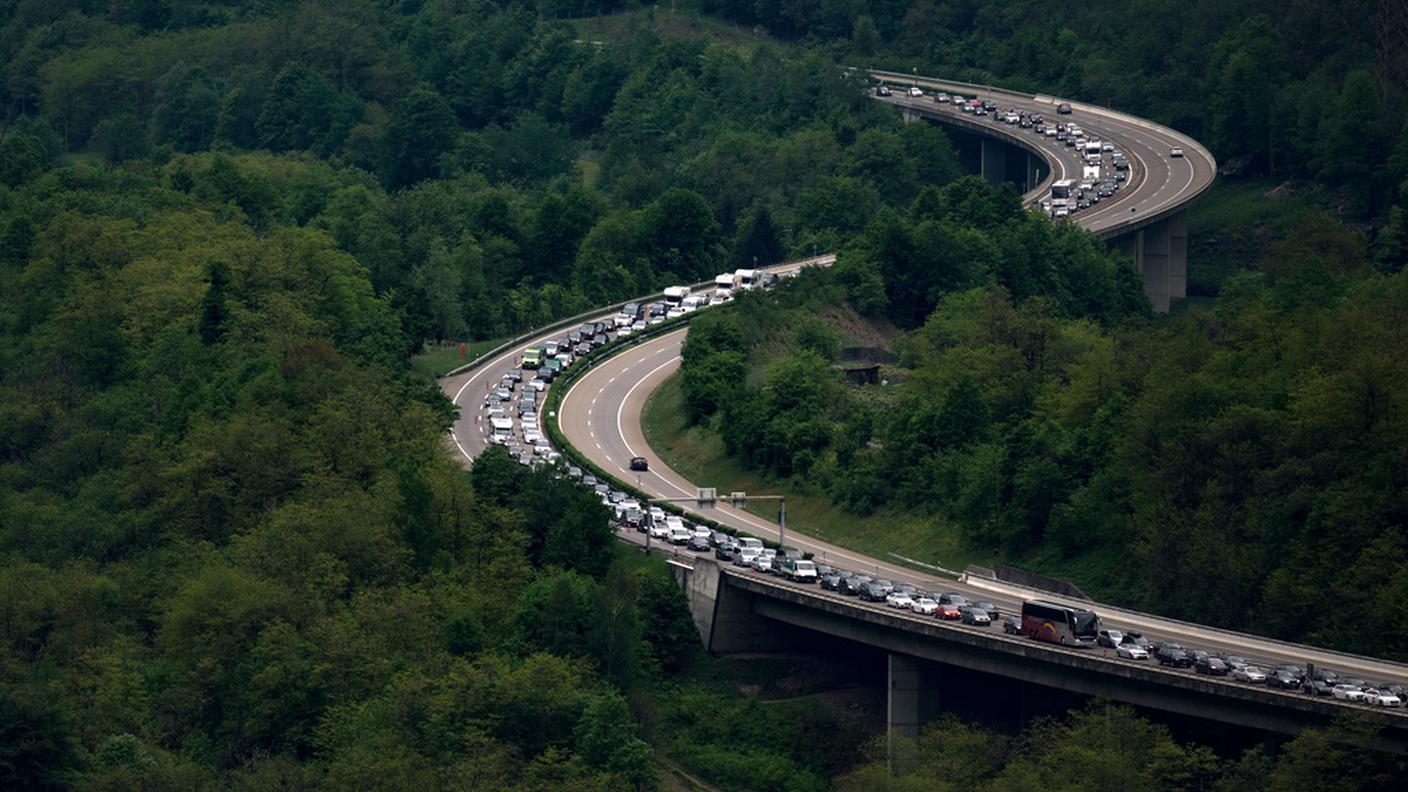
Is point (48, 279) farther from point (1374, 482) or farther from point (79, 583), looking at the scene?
point (1374, 482)

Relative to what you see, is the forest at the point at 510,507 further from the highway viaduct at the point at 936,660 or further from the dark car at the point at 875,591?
the dark car at the point at 875,591

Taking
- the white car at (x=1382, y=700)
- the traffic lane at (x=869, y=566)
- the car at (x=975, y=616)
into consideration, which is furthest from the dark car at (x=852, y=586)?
the white car at (x=1382, y=700)

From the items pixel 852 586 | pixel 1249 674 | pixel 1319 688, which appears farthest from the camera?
pixel 852 586

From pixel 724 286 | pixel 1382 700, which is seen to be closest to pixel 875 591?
pixel 1382 700

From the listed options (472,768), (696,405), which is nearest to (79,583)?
(472,768)

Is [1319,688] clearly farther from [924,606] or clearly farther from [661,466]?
[661,466]

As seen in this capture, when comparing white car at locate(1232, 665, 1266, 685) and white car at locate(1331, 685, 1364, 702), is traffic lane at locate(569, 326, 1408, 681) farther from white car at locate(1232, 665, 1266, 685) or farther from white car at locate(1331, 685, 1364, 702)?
white car at locate(1331, 685, 1364, 702)
